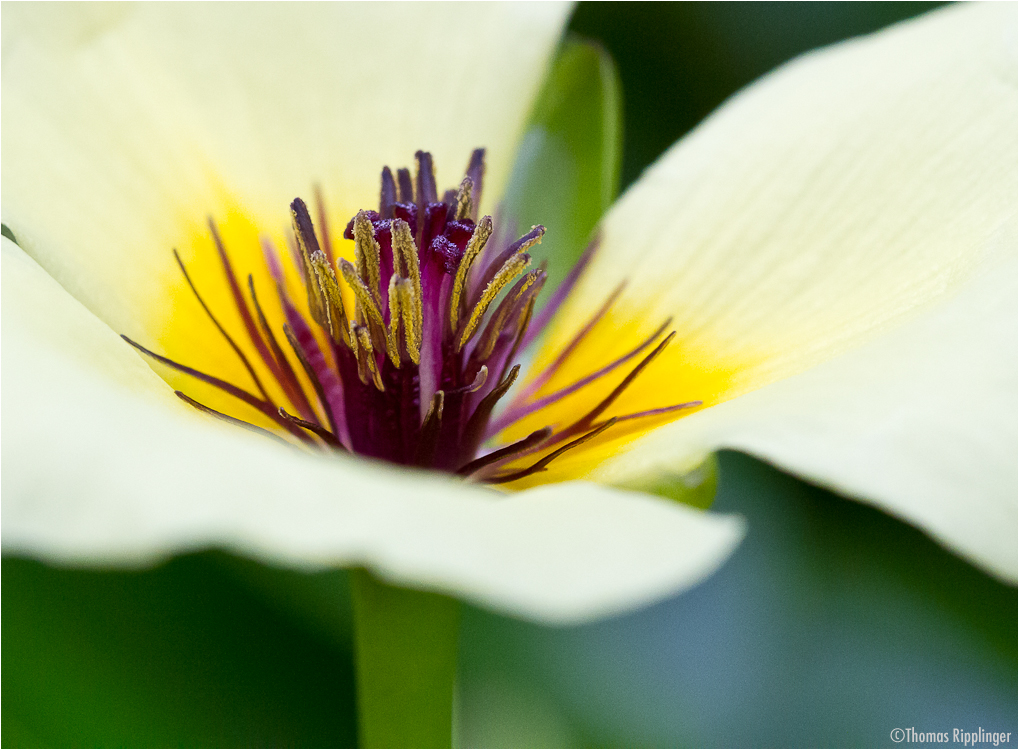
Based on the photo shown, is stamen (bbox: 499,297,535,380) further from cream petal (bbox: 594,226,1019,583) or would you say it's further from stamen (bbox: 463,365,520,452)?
cream petal (bbox: 594,226,1019,583)

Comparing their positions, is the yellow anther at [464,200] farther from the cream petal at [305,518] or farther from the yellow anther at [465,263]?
the cream petal at [305,518]

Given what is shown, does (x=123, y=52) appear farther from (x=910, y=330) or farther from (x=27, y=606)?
(x=910, y=330)

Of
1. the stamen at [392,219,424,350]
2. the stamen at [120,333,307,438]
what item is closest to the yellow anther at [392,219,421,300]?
the stamen at [392,219,424,350]

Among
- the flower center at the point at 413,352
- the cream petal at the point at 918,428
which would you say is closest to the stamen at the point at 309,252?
the flower center at the point at 413,352

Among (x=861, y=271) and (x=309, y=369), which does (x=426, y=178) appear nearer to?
(x=309, y=369)

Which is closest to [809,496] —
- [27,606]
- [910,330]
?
[910,330]

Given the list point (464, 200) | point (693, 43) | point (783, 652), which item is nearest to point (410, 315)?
point (464, 200)
